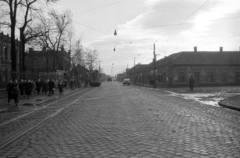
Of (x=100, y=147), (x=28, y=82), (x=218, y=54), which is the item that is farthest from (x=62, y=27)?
(x=100, y=147)

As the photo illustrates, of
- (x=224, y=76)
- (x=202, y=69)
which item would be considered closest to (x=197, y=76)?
(x=202, y=69)

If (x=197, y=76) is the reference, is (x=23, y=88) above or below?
below

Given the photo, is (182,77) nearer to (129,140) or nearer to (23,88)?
(23,88)

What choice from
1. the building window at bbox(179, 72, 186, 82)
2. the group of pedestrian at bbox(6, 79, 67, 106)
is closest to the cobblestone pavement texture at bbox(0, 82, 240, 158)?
the group of pedestrian at bbox(6, 79, 67, 106)

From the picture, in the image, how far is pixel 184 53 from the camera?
184 ft

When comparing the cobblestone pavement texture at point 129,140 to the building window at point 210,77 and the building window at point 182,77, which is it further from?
the building window at point 210,77

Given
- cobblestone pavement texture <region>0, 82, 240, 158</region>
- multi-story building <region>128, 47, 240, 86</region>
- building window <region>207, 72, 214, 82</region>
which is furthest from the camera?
building window <region>207, 72, 214, 82</region>

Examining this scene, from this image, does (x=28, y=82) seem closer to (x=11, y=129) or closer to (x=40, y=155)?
(x=11, y=129)

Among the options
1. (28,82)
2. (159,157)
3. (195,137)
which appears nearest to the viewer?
(159,157)

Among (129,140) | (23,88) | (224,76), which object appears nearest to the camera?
(129,140)

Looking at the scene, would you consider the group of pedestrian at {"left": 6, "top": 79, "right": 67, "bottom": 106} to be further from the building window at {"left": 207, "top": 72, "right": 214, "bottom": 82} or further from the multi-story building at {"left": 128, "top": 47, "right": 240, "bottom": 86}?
the building window at {"left": 207, "top": 72, "right": 214, "bottom": 82}

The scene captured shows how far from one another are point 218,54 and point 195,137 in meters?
54.7

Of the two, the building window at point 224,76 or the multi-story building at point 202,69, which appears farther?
the building window at point 224,76

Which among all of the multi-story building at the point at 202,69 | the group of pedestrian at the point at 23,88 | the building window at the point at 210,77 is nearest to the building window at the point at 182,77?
the multi-story building at the point at 202,69
